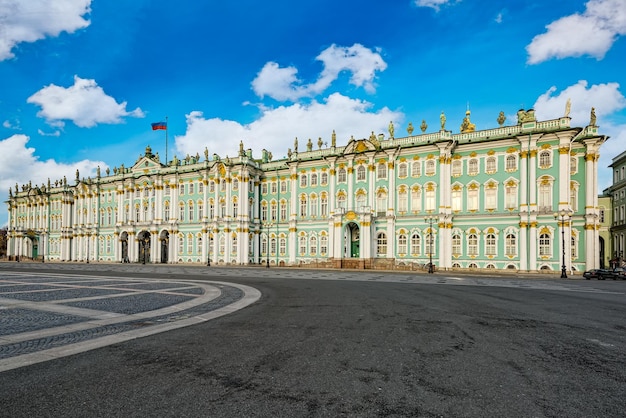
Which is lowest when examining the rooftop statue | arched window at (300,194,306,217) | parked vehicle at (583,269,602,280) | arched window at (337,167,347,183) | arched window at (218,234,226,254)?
parked vehicle at (583,269,602,280)

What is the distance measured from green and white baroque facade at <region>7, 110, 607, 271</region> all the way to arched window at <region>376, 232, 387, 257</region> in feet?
0.44

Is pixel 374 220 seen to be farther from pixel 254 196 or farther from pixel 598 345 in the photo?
pixel 598 345

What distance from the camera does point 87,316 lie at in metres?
11.4

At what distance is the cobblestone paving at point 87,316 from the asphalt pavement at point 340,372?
2.51 ft

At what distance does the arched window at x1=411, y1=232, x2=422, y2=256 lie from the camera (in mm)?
46938

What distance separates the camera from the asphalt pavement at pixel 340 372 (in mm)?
4887

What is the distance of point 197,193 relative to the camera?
63750 mm

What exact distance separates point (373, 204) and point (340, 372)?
1758 inches

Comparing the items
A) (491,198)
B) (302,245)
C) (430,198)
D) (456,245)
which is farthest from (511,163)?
(302,245)

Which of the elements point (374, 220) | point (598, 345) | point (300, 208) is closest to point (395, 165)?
point (374, 220)

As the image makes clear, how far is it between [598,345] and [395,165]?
139 ft

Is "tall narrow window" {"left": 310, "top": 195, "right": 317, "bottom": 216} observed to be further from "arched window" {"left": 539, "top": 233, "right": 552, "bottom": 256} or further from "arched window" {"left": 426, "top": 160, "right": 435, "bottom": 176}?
"arched window" {"left": 539, "top": 233, "right": 552, "bottom": 256}

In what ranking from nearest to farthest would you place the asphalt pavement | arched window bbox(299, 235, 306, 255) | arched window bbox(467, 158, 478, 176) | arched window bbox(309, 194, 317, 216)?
1. the asphalt pavement
2. arched window bbox(467, 158, 478, 176)
3. arched window bbox(309, 194, 317, 216)
4. arched window bbox(299, 235, 306, 255)

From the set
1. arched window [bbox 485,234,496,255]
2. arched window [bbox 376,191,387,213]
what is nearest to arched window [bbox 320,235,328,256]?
arched window [bbox 376,191,387,213]
